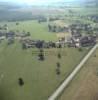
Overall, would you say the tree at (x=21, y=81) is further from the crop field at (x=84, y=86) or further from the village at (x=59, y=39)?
the village at (x=59, y=39)

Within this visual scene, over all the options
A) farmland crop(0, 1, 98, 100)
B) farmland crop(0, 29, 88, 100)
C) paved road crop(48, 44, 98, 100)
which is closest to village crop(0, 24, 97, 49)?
farmland crop(0, 1, 98, 100)

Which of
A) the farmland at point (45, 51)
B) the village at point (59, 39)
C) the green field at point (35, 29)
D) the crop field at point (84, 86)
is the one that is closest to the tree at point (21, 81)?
the farmland at point (45, 51)

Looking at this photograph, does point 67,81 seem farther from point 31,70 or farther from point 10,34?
point 10,34

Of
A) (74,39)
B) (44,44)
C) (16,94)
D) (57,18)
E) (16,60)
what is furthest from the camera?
(57,18)

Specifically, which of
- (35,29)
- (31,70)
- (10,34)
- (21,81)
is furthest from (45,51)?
(35,29)

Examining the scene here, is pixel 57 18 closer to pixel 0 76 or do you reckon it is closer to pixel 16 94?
pixel 0 76

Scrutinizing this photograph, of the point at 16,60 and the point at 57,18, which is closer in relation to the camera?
the point at 16,60

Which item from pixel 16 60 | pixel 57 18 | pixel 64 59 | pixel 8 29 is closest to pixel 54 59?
pixel 64 59
